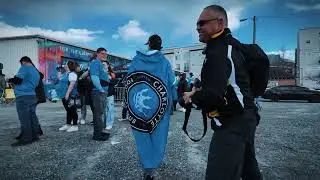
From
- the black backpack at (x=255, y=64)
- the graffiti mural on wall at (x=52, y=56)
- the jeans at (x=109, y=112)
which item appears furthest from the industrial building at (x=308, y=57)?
the black backpack at (x=255, y=64)

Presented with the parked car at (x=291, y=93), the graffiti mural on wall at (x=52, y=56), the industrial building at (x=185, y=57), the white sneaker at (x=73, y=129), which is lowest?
the white sneaker at (x=73, y=129)

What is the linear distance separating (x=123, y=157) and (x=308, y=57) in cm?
6264

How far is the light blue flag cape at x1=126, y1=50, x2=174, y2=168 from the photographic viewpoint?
4809 mm

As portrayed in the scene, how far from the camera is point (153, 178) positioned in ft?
15.8

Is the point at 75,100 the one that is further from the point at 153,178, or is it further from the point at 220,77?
the point at 220,77

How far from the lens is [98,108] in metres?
7.69

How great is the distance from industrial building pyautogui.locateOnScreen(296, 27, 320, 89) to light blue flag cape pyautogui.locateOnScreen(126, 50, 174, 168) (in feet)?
197

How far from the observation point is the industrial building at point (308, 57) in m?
61.3

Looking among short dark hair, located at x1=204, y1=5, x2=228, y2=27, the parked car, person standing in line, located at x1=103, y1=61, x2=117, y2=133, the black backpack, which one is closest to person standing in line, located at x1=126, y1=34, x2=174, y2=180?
the black backpack

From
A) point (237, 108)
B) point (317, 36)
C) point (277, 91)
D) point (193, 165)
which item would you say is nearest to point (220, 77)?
point (237, 108)

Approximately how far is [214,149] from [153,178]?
6.86 feet

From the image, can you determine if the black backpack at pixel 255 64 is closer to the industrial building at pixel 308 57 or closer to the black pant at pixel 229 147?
the black pant at pixel 229 147

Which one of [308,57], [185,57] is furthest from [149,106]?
[185,57]

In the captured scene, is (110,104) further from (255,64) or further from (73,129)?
(255,64)
